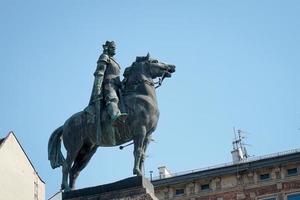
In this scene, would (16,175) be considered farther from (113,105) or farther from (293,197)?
(113,105)

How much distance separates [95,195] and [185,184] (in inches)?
1043

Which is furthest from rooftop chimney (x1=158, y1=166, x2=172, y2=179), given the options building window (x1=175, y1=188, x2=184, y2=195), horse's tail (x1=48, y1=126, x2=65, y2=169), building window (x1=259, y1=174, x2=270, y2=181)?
horse's tail (x1=48, y1=126, x2=65, y2=169)

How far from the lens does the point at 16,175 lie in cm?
3656

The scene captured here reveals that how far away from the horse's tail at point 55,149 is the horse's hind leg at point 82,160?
0.97 ft

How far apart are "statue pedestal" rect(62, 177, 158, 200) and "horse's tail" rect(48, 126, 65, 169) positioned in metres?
1.11

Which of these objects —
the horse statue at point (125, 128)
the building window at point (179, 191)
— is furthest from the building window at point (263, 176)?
the horse statue at point (125, 128)

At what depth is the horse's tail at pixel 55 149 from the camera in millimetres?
12352

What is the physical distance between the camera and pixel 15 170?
1447 inches

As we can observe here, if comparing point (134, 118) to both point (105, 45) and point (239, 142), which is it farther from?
point (239, 142)

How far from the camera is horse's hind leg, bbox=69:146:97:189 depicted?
12.2m

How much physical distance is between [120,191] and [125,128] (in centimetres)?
127

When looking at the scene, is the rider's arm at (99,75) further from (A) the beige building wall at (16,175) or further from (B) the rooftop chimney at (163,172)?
(B) the rooftop chimney at (163,172)

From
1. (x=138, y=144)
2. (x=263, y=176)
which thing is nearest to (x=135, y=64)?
(x=138, y=144)

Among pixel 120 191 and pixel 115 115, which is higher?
pixel 115 115
